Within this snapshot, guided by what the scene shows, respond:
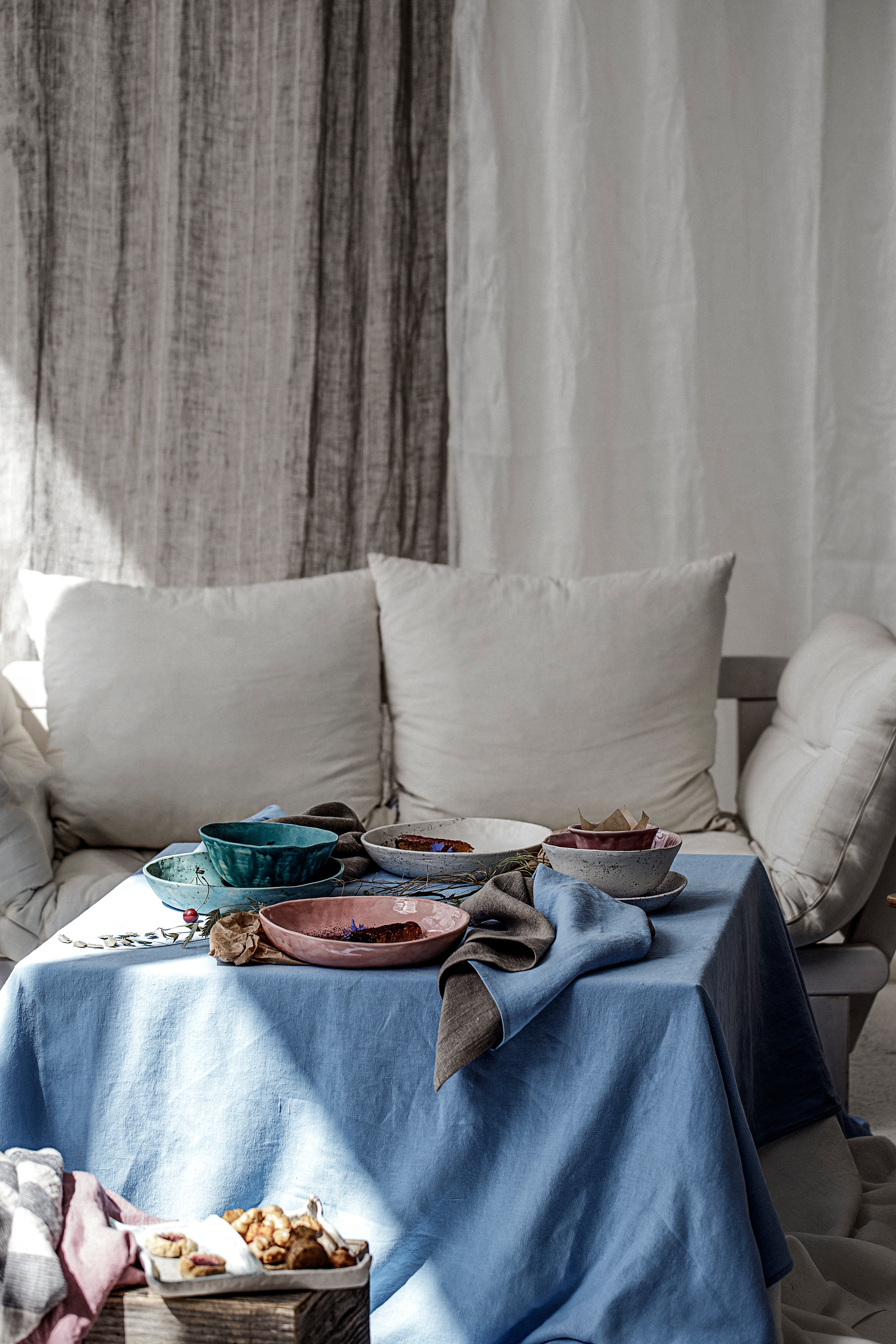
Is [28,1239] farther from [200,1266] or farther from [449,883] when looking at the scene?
[449,883]

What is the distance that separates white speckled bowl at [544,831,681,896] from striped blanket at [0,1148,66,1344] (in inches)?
21.6

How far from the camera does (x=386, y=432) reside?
2914 mm

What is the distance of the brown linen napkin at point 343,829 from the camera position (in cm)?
132

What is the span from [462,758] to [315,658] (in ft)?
1.16

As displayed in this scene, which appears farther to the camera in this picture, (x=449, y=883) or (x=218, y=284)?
(x=218, y=284)

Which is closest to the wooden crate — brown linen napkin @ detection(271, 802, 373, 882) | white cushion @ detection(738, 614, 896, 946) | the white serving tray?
the white serving tray

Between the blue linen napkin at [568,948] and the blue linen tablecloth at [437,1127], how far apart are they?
21mm

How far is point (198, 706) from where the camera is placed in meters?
2.22

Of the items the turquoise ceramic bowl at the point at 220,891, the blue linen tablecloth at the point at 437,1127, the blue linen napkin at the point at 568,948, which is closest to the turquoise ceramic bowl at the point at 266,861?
the turquoise ceramic bowl at the point at 220,891

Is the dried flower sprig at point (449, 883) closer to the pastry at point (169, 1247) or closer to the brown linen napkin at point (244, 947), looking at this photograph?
the brown linen napkin at point (244, 947)

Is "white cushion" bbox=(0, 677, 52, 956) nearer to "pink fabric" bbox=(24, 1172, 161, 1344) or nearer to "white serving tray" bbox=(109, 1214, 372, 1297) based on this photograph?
"pink fabric" bbox=(24, 1172, 161, 1344)

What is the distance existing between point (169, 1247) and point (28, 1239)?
0.12 metres

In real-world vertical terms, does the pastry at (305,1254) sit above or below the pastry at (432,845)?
below

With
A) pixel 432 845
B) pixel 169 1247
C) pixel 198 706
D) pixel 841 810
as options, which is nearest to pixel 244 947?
pixel 169 1247
